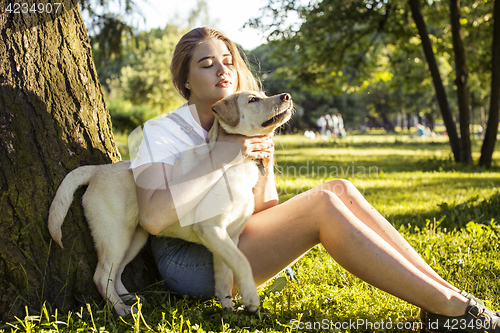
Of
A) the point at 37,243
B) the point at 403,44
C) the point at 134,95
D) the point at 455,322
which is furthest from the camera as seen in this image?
the point at 134,95

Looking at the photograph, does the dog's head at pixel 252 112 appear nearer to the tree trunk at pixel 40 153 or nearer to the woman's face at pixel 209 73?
the woman's face at pixel 209 73

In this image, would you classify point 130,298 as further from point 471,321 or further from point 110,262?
Answer: point 471,321

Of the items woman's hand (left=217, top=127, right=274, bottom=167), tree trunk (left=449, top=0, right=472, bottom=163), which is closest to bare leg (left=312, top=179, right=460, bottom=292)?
woman's hand (left=217, top=127, right=274, bottom=167)

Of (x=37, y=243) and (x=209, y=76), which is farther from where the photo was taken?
(x=209, y=76)

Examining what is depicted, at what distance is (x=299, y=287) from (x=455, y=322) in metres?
1.02

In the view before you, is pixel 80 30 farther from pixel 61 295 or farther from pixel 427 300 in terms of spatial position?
pixel 427 300

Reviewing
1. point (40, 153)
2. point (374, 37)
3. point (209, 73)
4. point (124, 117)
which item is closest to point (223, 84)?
point (209, 73)

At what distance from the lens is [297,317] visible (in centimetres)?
216

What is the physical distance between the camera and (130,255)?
7.68ft

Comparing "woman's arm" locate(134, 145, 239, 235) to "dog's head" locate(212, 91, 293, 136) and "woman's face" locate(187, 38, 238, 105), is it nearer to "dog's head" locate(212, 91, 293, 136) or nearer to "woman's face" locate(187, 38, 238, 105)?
"dog's head" locate(212, 91, 293, 136)

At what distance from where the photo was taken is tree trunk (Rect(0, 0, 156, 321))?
78.9 inches

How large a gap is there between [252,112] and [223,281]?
1124 mm

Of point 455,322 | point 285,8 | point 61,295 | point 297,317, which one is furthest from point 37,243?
point 285,8

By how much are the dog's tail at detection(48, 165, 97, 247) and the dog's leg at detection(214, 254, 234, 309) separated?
89 cm
